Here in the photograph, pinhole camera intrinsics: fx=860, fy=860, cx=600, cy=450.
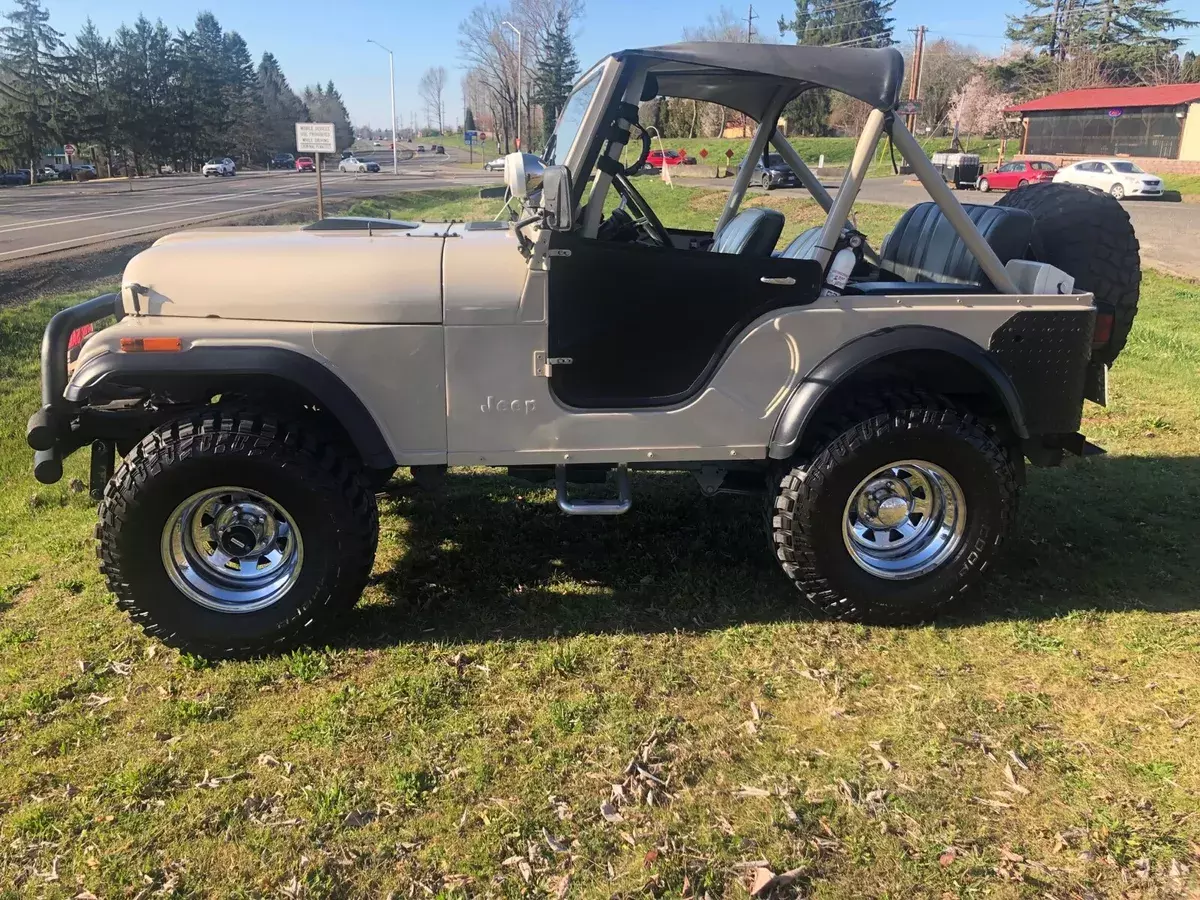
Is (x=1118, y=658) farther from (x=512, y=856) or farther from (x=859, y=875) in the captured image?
(x=512, y=856)

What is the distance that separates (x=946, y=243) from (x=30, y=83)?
69820 mm

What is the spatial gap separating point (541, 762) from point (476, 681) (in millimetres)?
542

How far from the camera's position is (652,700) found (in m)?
3.09

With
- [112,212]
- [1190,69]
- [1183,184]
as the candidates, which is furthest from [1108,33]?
[112,212]

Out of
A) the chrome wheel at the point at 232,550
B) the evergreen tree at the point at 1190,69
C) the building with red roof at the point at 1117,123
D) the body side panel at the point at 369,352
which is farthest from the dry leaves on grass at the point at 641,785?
the evergreen tree at the point at 1190,69

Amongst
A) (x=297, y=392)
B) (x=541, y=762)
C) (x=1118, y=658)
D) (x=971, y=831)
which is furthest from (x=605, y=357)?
(x=1118, y=658)

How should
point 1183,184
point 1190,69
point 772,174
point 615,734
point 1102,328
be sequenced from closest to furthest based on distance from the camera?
point 615,734 < point 1102,328 < point 772,174 < point 1183,184 < point 1190,69

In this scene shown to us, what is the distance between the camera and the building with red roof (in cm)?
3731

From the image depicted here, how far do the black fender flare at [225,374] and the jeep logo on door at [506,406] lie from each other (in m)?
0.43

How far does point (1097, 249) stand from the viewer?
388cm

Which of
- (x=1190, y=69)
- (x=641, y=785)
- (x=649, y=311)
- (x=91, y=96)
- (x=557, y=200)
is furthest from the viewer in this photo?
(x=91, y=96)

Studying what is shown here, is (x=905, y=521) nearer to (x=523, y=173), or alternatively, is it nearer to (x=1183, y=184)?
(x=523, y=173)

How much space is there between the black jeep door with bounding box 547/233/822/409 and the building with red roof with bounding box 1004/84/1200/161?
4353 centimetres

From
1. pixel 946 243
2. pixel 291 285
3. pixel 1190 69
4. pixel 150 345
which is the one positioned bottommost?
pixel 150 345
